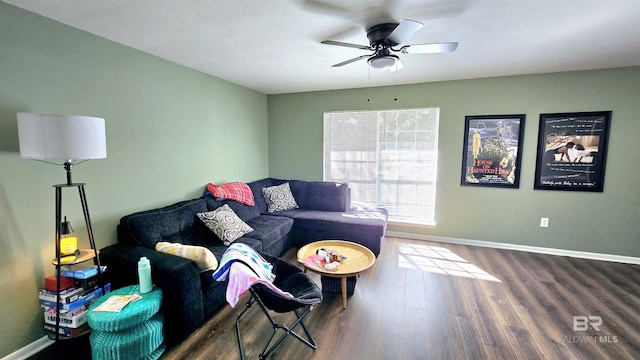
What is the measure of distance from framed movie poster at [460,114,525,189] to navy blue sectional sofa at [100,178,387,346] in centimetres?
147

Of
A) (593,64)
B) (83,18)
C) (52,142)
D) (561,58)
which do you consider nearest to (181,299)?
(52,142)

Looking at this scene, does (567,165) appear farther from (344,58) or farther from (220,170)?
(220,170)

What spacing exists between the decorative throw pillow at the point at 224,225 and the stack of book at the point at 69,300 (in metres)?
1.02

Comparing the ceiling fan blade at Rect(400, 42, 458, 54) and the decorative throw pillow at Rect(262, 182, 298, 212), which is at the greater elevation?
the ceiling fan blade at Rect(400, 42, 458, 54)

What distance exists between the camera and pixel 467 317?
2293mm

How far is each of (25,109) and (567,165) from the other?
5.48 m

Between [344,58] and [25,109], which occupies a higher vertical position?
[344,58]

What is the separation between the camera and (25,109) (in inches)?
72.7

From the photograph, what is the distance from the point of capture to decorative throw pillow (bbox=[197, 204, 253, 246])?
9.21 ft

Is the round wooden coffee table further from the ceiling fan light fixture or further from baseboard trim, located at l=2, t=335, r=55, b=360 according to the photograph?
baseboard trim, located at l=2, t=335, r=55, b=360

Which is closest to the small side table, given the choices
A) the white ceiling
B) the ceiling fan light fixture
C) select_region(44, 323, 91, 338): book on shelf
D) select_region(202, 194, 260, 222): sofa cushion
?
select_region(44, 323, 91, 338): book on shelf

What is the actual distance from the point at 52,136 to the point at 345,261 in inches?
92.4


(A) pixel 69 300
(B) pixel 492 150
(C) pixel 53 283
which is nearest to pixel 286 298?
(A) pixel 69 300

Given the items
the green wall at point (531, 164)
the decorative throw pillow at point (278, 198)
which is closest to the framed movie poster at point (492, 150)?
the green wall at point (531, 164)
